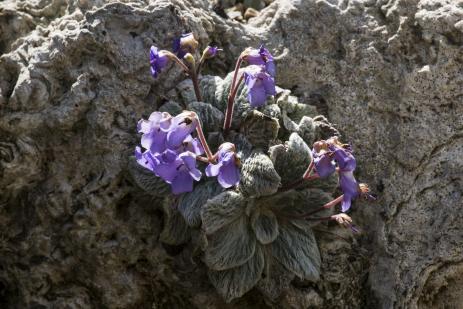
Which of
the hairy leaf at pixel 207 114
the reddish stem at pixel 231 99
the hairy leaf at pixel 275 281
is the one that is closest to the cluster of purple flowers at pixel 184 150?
the reddish stem at pixel 231 99

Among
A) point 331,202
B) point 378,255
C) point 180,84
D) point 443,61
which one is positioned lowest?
point 378,255

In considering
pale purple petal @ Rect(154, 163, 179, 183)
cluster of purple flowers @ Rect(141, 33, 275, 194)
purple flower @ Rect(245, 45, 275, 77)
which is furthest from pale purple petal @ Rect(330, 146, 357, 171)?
pale purple petal @ Rect(154, 163, 179, 183)

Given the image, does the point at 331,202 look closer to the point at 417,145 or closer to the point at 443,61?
the point at 417,145

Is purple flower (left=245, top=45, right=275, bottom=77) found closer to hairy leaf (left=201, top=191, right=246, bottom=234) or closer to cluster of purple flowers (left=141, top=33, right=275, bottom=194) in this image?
cluster of purple flowers (left=141, top=33, right=275, bottom=194)

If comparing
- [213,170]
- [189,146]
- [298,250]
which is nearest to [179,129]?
[189,146]

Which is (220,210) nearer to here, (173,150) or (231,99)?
(173,150)

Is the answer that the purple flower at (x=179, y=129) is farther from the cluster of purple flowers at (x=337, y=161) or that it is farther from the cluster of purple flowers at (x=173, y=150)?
the cluster of purple flowers at (x=337, y=161)

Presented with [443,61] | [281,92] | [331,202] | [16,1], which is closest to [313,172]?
[331,202]
